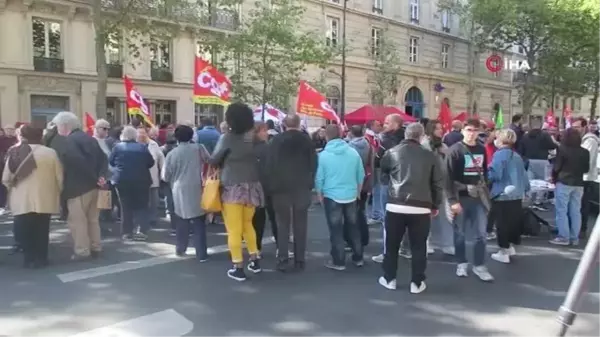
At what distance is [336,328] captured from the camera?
491 centimetres

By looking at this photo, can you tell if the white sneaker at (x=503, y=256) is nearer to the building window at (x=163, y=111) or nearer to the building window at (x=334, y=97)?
the building window at (x=163, y=111)

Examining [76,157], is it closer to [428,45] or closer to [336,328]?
[336,328]

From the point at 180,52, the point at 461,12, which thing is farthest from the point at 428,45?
the point at 180,52

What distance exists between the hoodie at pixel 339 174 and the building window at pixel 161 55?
69.2 feet

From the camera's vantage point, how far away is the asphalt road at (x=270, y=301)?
493 centimetres

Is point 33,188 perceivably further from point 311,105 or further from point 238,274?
point 311,105

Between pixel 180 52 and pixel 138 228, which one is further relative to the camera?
pixel 180 52

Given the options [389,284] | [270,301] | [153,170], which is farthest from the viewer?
[153,170]

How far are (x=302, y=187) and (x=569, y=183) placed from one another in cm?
418

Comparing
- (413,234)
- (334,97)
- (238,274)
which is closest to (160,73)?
(334,97)

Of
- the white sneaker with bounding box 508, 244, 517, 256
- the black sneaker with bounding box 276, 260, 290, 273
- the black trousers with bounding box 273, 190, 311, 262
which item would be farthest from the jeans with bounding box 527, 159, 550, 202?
the black sneaker with bounding box 276, 260, 290, 273

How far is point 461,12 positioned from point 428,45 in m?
6.11

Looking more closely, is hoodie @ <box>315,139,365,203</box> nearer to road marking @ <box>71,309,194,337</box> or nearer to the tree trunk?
road marking @ <box>71,309,194,337</box>

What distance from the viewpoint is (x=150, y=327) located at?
196 inches
